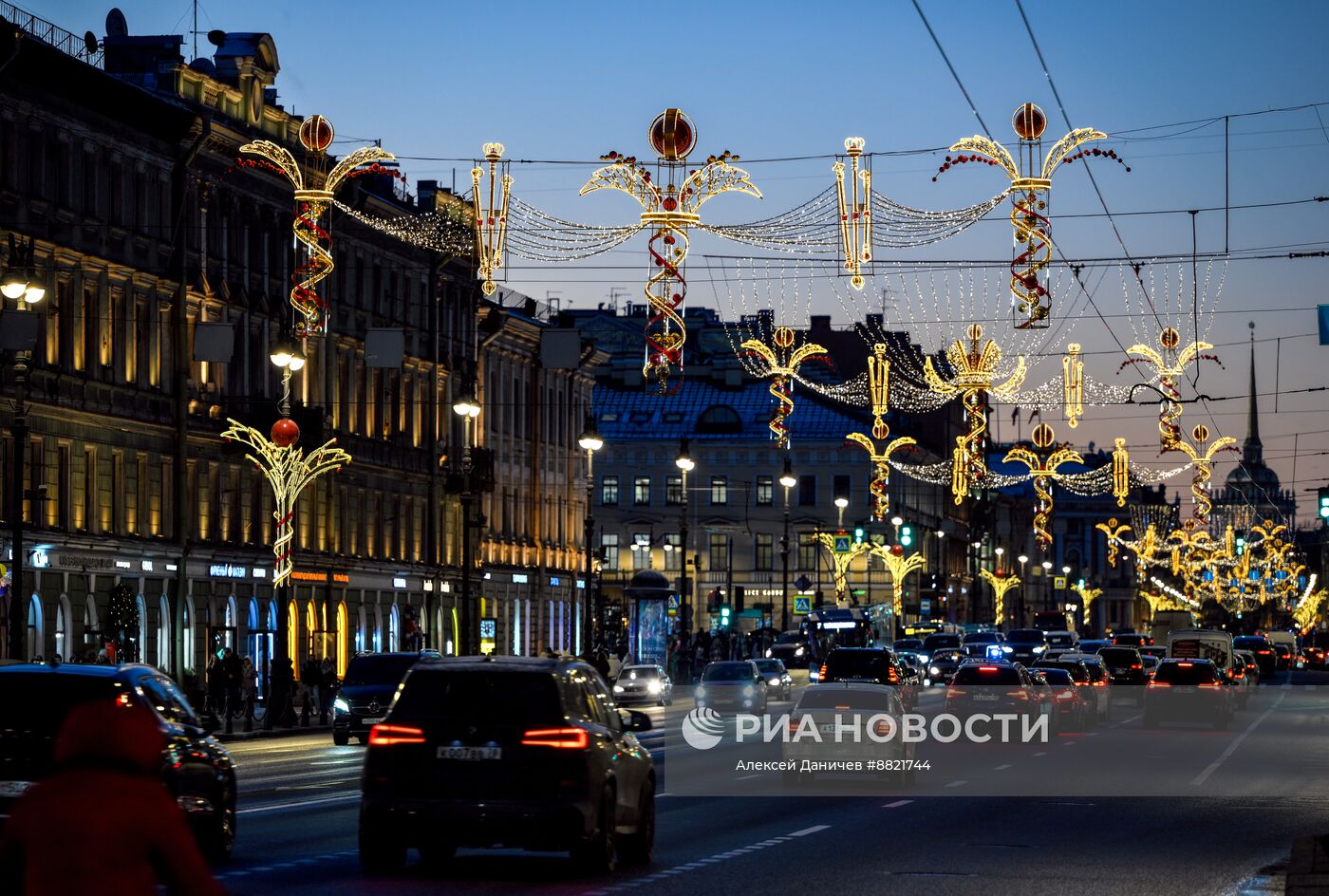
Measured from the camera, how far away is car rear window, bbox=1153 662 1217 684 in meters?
57.5

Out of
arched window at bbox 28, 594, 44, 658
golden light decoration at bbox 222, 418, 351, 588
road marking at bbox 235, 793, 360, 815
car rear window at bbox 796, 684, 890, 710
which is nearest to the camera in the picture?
road marking at bbox 235, 793, 360, 815

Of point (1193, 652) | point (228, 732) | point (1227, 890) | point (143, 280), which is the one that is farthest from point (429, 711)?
point (1193, 652)

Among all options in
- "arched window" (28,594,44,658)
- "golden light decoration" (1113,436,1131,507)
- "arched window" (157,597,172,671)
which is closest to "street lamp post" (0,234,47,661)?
"arched window" (28,594,44,658)

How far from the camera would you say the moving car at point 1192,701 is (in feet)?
177

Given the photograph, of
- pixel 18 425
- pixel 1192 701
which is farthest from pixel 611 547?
pixel 18 425

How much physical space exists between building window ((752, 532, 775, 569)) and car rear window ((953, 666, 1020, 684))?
9535 cm

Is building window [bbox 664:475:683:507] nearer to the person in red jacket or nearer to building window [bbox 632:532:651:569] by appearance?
building window [bbox 632:532:651:569]

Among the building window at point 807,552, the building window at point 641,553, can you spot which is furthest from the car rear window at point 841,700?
the building window at point 641,553

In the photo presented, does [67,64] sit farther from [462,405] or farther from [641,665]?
[641,665]

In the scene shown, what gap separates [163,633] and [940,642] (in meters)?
39.1

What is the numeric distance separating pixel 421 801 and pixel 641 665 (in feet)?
161

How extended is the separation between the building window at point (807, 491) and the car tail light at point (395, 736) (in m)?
122

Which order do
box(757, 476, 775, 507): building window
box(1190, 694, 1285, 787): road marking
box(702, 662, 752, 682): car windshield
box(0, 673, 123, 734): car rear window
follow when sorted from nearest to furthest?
box(0, 673, 123, 734): car rear window
box(1190, 694, 1285, 787): road marking
box(702, 662, 752, 682): car windshield
box(757, 476, 775, 507): building window

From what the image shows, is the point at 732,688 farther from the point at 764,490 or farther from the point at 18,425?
the point at 764,490
